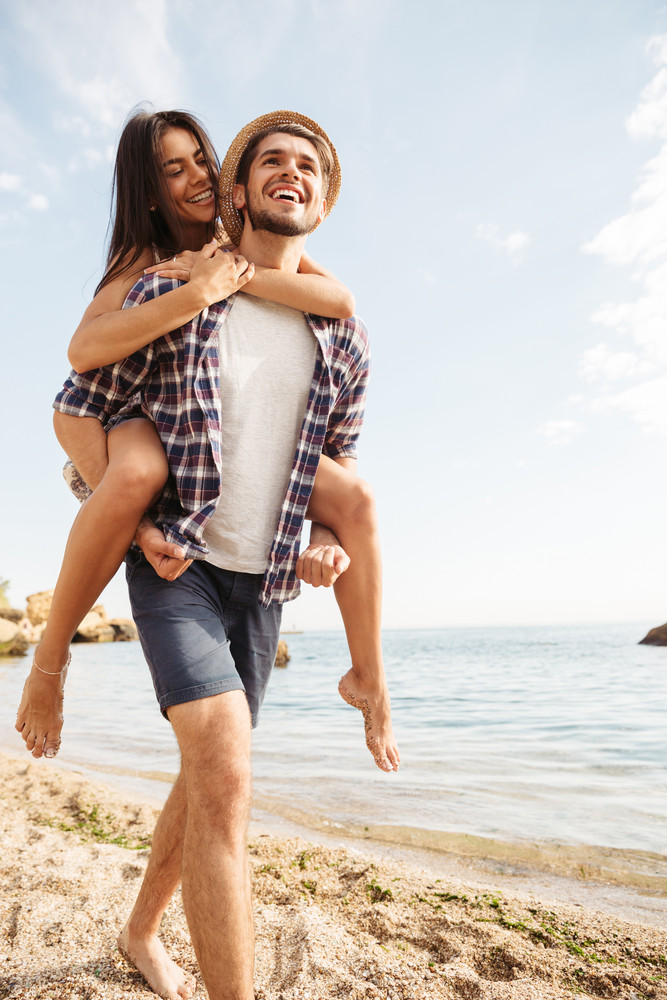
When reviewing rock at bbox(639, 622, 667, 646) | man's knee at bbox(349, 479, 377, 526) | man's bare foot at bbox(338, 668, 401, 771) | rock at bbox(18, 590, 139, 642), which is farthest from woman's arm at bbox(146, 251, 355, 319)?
rock at bbox(639, 622, 667, 646)

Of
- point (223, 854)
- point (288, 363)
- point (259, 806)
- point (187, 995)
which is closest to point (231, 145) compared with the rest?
point (288, 363)

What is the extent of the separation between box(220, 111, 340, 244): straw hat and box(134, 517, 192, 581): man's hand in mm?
1295

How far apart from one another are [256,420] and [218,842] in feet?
3.99

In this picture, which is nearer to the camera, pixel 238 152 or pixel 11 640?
pixel 238 152

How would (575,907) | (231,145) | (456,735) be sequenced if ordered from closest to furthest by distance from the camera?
(231,145), (575,907), (456,735)

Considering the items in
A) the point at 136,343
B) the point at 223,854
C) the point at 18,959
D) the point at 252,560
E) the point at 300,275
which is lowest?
the point at 18,959

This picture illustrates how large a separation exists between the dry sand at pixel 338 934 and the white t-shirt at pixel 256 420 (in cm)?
145

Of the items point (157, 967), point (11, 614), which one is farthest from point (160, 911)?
point (11, 614)

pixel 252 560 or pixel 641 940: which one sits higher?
pixel 252 560

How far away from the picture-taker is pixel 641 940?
2895 mm

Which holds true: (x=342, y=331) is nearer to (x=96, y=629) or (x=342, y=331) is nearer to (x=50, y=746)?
(x=50, y=746)

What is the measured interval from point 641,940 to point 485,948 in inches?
29.6

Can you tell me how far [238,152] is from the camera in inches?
99.3

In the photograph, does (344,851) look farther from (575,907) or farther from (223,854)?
(223,854)
